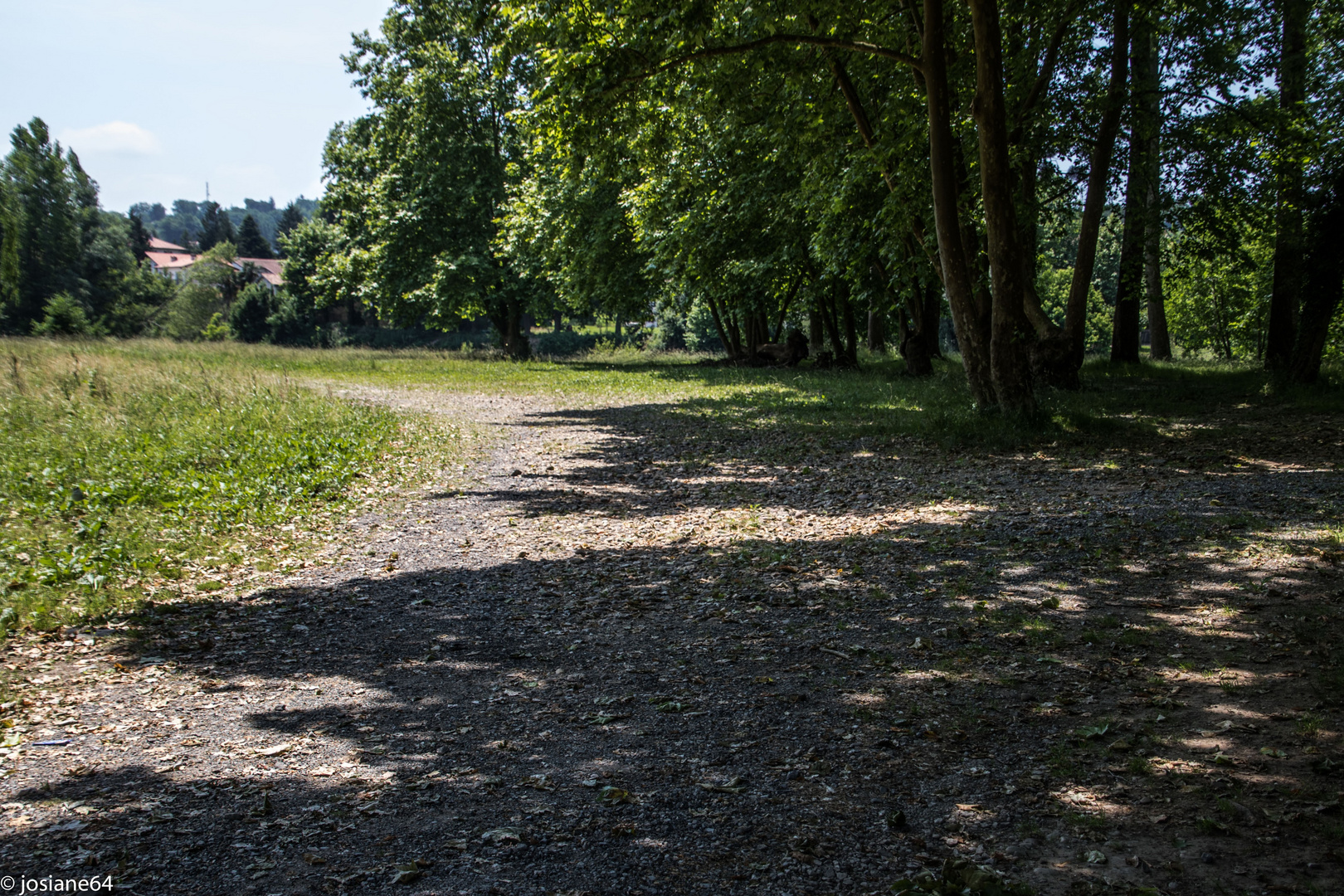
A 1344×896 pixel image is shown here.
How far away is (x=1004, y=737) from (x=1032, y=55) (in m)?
16.8

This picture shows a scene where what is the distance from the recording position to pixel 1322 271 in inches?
569

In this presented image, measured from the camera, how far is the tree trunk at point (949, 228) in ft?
42.6

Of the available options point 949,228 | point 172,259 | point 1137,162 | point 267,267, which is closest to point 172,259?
point 172,259

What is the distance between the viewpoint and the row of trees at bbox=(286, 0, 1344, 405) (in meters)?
13.0

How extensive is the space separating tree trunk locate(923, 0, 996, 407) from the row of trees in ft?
0.13

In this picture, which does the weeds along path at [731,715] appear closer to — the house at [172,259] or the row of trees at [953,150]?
the row of trees at [953,150]

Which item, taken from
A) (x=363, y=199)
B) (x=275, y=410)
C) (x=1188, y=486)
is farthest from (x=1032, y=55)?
(x=363, y=199)

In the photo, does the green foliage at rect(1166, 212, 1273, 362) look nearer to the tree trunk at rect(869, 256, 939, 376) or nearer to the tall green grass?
the tree trunk at rect(869, 256, 939, 376)

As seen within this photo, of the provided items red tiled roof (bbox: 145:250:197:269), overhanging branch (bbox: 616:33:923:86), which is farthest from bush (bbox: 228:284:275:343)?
red tiled roof (bbox: 145:250:197:269)

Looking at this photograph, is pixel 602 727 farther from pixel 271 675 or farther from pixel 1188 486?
pixel 1188 486

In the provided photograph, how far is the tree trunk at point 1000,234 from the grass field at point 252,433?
70 cm

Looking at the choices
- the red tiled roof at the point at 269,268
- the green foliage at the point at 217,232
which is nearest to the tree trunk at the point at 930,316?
the red tiled roof at the point at 269,268

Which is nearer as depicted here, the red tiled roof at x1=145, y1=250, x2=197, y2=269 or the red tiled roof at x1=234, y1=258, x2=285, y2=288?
the red tiled roof at x1=234, y1=258, x2=285, y2=288

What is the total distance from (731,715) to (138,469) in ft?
27.6
